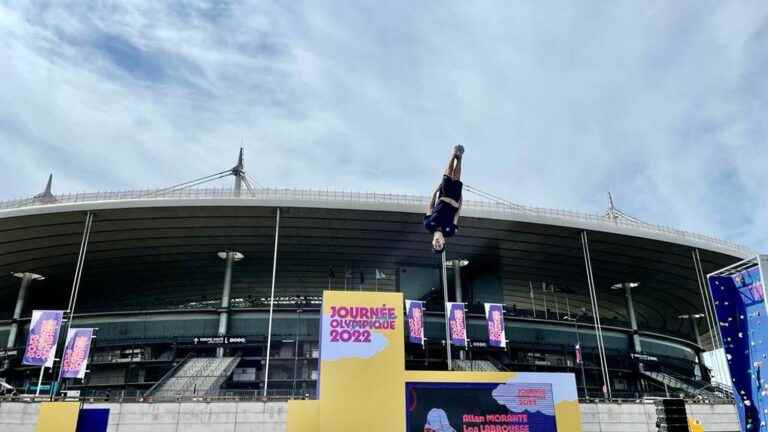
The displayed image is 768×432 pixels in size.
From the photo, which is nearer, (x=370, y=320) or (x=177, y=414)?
(x=370, y=320)

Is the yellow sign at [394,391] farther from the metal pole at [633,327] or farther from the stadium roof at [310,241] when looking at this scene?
the metal pole at [633,327]

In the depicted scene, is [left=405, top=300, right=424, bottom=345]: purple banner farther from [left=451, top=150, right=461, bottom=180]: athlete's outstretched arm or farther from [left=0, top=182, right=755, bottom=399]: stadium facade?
[left=451, top=150, right=461, bottom=180]: athlete's outstretched arm

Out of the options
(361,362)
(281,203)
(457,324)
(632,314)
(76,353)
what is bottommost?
(361,362)

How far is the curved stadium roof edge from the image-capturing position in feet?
154

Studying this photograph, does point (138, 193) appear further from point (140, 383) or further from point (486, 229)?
point (486, 229)

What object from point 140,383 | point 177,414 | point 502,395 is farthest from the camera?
point 140,383

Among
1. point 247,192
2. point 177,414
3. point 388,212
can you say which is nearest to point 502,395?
point 177,414

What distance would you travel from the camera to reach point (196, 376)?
52.9 meters

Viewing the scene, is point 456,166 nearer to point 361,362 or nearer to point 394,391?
point 361,362

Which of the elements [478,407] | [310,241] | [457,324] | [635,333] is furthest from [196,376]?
[635,333]

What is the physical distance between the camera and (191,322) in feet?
196

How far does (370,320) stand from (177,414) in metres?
12.8

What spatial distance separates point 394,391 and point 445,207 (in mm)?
9864

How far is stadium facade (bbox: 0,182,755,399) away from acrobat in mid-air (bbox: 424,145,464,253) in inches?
760
